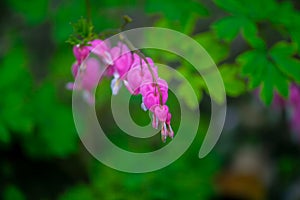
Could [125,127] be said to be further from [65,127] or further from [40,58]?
[40,58]

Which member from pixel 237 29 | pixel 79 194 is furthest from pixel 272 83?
pixel 79 194

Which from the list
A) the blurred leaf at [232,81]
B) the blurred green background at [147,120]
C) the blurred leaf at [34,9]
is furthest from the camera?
the blurred leaf at [34,9]

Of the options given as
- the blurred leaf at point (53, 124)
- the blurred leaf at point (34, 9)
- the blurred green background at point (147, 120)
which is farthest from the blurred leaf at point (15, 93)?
the blurred leaf at point (34, 9)

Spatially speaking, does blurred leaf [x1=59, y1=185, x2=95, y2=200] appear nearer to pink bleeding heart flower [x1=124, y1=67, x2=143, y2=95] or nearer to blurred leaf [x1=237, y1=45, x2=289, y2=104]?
blurred leaf [x1=237, y1=45, x2=289, y2=104]

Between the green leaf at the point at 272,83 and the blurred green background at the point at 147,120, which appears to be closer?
the green leaf at the point at 272,83

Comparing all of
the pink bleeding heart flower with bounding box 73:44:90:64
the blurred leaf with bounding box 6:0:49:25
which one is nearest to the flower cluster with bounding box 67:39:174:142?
the pink bleeding heart flower with bounding box 73:44:90:64


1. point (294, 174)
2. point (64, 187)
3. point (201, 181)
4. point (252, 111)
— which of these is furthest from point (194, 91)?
point (252, 111)

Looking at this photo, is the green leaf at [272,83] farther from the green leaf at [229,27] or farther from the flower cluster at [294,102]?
the flower cluster at [294,102]
